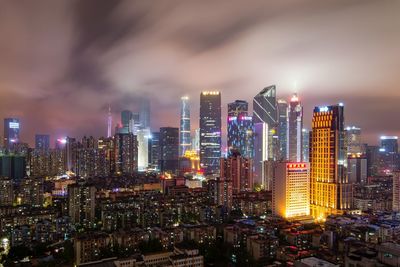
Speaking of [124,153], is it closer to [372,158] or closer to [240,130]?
[240,130]

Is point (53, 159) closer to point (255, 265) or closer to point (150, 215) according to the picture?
point (150, 215)

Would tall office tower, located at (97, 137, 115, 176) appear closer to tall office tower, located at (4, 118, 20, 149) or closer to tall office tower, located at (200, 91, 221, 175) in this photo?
tall office tower, located at (4, 118, 20, 149)

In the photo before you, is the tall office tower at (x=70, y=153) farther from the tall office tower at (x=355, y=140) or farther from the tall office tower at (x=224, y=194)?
the tall office tower at (x=355, y=140)

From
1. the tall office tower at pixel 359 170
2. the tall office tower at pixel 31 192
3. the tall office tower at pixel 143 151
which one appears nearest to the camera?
the tall office tower at pixel 31 192

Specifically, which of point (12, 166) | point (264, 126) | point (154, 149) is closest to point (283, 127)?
point (264, 126)

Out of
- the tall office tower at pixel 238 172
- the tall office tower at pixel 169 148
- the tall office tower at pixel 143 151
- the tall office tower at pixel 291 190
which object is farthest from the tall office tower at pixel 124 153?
the tall office tower at pixel 291 190

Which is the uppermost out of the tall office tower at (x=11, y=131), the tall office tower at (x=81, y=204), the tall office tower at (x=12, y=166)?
the tall office tower at (x=11, y=131)

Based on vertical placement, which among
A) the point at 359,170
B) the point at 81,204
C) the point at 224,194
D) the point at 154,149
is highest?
the point at 154,149
